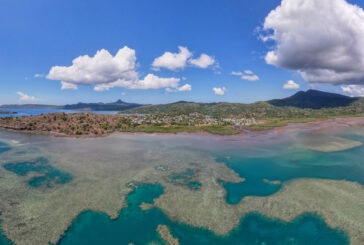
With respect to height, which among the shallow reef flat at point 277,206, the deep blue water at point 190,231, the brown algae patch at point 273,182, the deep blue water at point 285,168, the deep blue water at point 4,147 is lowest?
the deep blue water at point 190,231

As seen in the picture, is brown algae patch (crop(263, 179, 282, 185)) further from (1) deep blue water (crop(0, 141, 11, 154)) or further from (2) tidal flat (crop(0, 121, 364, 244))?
(1) deep blue water (crop(0, 141, 11, 154))

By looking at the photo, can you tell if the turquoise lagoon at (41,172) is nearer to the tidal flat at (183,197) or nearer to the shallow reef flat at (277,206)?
the tidal flat at (183,197)

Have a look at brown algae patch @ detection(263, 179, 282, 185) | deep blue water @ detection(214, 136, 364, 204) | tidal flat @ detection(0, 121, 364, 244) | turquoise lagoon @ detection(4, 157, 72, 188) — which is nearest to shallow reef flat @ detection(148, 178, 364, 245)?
tidal flat @ detection(0, 121, 364, 244)

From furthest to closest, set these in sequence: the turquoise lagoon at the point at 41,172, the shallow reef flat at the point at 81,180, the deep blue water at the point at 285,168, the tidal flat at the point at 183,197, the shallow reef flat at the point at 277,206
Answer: the turquoise lagoon at the point at 41,172
the deep blue water at the point at 285,168
the shallow reef flat at the point at 277,206
the shallow reef flat at the point at 81,180
the tidal flat at the point at 183,197

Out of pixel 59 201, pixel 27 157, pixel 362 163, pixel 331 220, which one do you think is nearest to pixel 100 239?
pixel 59 201

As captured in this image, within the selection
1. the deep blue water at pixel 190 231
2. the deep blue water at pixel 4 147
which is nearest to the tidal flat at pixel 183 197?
the deep blue water at pixel 190 231

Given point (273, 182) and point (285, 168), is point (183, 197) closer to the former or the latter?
point (273, 182)

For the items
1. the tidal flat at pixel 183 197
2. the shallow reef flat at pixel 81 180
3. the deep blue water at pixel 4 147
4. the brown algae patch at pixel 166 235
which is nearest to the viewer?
the brown algae patch at pixel 166 235

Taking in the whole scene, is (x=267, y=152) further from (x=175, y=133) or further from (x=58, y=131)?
(x=58, y=131)
